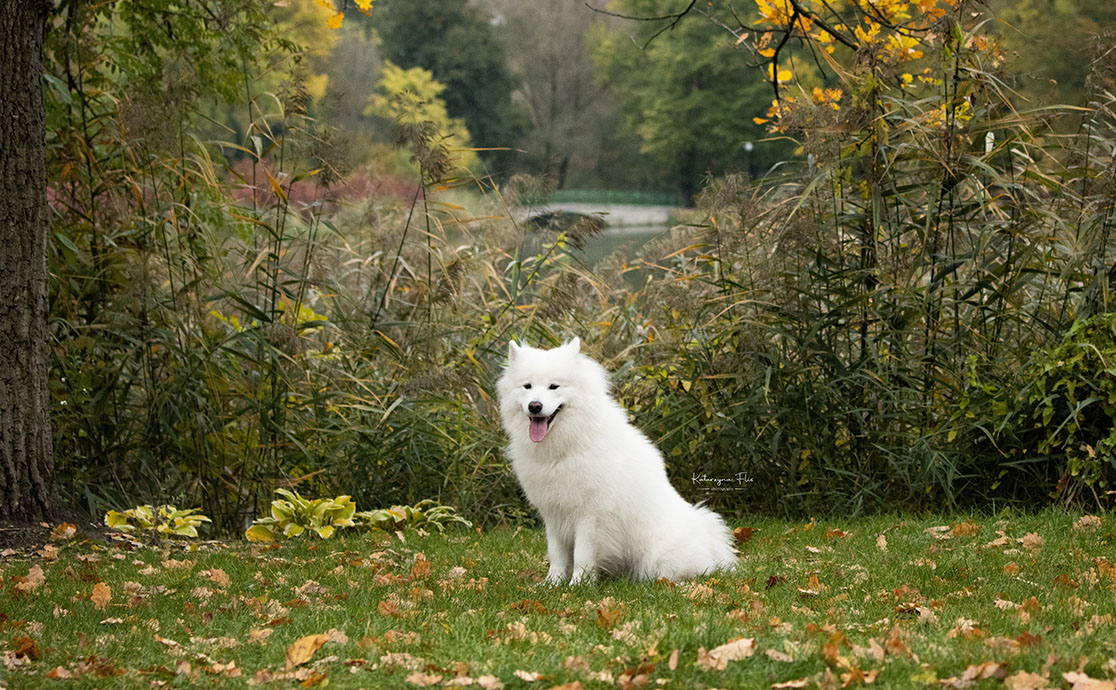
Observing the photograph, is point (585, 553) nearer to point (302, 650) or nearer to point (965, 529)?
point (302, 650)

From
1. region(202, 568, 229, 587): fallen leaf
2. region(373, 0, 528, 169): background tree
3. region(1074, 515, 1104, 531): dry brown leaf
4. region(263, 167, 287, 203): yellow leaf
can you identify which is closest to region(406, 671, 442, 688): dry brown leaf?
region(202, 568, 229, 587): fallen leaf

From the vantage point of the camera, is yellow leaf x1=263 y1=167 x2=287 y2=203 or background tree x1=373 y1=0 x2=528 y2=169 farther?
background tree x1=373 y1=0 x2=528 y2=169

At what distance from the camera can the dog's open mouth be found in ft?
16.9

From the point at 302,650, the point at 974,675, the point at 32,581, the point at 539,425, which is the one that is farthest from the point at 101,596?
the point at 974,675

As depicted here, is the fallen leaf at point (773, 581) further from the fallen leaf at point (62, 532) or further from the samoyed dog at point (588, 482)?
the fallen leaf at point (62, 532)

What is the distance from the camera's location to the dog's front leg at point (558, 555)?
5.38 meters

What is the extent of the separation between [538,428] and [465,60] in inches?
2352

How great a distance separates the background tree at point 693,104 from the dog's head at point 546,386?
58599 mm

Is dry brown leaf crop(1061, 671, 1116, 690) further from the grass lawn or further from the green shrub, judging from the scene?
the green shrub

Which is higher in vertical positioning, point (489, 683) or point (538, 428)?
point (538, 428)

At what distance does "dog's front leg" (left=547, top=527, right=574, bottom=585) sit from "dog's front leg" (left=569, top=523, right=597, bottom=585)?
153mm

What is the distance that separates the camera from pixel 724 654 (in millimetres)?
3443

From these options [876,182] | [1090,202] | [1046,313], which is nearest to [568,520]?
[876,182]

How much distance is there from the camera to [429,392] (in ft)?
24.5
